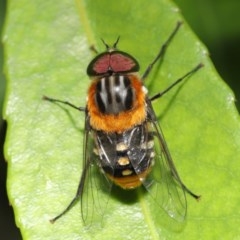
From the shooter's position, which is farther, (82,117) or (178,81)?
(82,117)

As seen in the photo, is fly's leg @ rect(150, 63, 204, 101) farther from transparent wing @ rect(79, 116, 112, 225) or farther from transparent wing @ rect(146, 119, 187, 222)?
transparent wing @ rect(79, 116, 112, 225)

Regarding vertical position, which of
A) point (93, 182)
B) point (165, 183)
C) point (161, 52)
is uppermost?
point (161, 52)

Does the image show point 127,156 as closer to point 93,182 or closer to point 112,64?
point 93,182

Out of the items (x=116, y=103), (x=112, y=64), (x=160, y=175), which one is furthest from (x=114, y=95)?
(x=160, y=175)

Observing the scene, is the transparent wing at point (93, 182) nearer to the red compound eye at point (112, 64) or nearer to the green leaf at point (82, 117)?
the green leaf at point (82, 117)

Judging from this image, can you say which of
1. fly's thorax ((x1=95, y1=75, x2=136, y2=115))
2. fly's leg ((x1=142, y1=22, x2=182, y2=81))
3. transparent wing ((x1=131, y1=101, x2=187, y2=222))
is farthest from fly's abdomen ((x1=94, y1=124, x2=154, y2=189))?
fly's leg ((x1=142, y1=22, x2=182, y2=81))

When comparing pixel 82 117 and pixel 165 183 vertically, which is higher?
pixel 82 117
